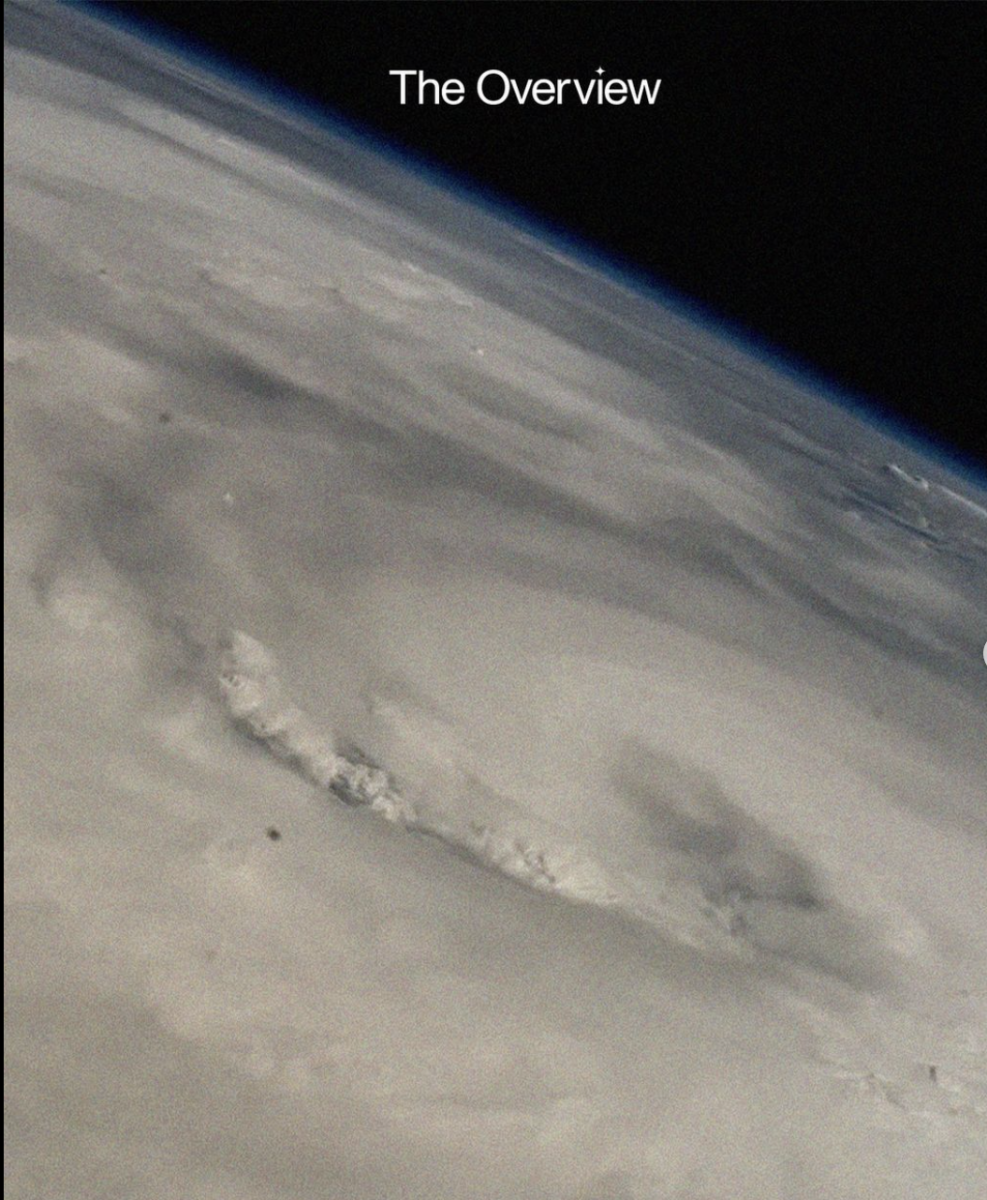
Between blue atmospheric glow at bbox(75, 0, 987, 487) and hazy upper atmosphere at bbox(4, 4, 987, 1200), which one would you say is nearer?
hazy upper atmosphere at bbox(4, 4, 987, 1200)

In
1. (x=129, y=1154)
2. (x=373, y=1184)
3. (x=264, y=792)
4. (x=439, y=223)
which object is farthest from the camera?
(x=439, y=223)

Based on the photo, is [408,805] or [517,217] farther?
[517,217]

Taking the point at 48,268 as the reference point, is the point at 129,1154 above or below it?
below

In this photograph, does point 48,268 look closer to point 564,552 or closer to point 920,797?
point 564,552

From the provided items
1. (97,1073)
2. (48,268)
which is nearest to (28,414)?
(48,268)

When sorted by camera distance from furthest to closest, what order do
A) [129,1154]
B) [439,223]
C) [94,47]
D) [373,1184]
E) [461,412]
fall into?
[439,223], [94,47], [461,412], [373,1184], [129,1154]

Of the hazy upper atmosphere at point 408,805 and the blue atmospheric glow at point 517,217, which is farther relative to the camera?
the blue atmospheric glow at point 517,217

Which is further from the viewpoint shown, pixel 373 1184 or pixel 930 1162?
A: pixel 930 1162

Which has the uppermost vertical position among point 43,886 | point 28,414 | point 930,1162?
point 28,414
